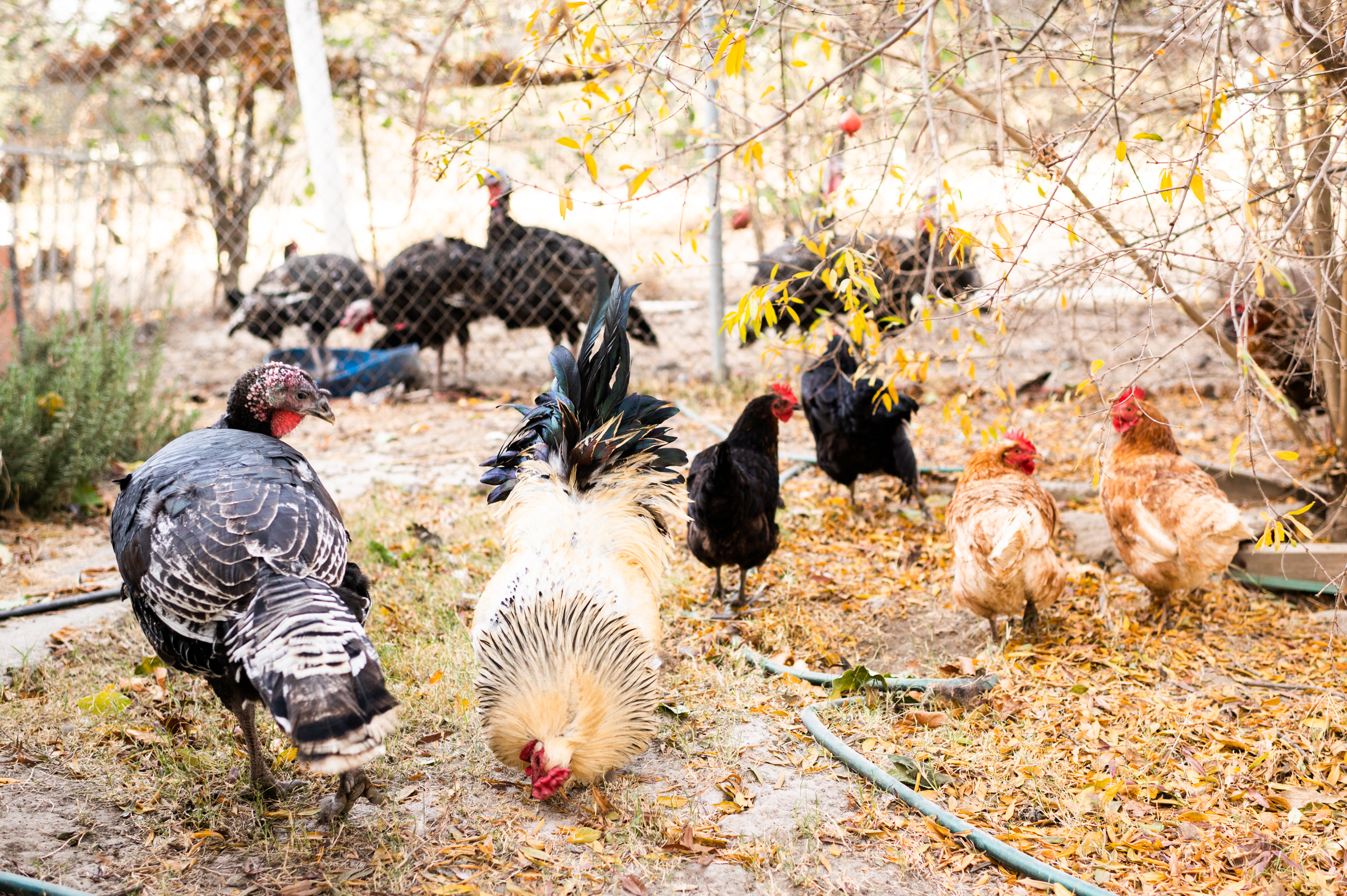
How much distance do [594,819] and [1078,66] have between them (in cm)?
425

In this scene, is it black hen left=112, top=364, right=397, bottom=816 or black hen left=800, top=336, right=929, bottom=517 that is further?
black hen left=800, top=336, right=929, bottom=517

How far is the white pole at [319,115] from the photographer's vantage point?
7.16 m

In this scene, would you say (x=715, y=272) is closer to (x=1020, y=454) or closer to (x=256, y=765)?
(x=1020, y=454)

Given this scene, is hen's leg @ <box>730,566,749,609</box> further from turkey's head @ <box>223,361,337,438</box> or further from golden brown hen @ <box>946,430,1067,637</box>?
turkey's head @ <box>223,361,337,438</box>

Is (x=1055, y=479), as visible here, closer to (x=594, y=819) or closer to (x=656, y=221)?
(x=594, y=819)

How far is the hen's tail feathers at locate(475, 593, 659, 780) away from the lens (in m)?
2.54

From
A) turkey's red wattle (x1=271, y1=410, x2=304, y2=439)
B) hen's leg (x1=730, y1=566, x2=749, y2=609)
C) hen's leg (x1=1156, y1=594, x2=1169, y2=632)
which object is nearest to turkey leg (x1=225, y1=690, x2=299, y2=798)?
turkey's red wattle (x1=271, y1=410, x2=304, y2=439)

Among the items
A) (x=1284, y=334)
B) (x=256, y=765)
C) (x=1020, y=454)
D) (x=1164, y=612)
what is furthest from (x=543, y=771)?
(x=1284, y=334)

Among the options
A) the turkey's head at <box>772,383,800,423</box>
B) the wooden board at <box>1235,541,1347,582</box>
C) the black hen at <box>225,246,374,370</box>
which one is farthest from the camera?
the black hen at <box>225,246,374,370</box>

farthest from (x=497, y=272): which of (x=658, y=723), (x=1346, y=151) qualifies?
(x=1346, y=151)

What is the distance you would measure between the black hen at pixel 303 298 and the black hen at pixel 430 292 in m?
0.19

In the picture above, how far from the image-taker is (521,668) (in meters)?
2.56

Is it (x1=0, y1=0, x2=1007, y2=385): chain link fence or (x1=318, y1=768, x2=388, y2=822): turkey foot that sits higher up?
(x1=0, y1=0, x2=1007, y2=385): chain link fence

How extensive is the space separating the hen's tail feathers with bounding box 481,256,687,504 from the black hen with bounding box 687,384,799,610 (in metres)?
0.48
